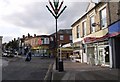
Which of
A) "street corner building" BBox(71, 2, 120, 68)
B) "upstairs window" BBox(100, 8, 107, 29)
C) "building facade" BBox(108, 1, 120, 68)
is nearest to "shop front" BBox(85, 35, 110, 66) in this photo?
"street corner building" BBox(71, 2, 120, 68)

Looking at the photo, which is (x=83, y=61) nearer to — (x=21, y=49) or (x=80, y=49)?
(x=80, y=49)

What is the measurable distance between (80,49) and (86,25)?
17.4 feet

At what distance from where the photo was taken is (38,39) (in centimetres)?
9362

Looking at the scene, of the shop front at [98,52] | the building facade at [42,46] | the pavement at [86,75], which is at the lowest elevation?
the pavement at [86,75]

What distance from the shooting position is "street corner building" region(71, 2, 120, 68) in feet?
85.7

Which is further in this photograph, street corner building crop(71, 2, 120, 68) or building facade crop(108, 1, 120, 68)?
street corner building crop(71, 2, 120, 68)

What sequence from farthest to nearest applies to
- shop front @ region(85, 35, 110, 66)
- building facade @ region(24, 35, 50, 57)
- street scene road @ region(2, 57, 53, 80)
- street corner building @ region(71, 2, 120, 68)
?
building facade @ region(24, 35, 50, 57)
shop front @ region(85, 35, 110, 66)
street corner building @ region(71, 2, 120, 68)
street scene road @ region(2, 57, 53, 80)

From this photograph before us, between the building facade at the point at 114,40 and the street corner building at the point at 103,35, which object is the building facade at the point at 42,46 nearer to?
the street corner building at the point at 103,35

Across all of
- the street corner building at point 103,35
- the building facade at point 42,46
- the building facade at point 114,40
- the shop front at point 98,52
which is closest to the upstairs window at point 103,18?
the street corner building at point 103,35

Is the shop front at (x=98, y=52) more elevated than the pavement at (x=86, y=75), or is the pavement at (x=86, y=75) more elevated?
the shop front at (x=98, y=52)

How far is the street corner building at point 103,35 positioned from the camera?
2612 cm

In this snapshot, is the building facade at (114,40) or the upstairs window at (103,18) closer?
the building facade at (114,40)

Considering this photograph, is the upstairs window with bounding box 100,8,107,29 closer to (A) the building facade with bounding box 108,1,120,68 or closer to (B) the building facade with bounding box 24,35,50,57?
(A) the building facade with bounding box 108,1,120,68

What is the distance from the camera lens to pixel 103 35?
1138 inches
